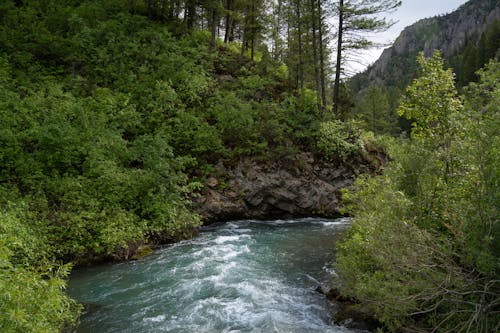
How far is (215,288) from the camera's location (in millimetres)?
8992

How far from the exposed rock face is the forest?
0.61 metres

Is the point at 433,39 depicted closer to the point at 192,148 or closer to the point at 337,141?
the point at 337,141

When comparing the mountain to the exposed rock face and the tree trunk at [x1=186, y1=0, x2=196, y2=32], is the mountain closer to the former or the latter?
the tree trunk at [x1=186, y1=0, x2=196, y2=32]

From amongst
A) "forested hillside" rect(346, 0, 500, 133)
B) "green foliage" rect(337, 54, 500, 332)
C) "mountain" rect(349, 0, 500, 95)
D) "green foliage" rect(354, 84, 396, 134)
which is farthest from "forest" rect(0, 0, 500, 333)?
"mountain" rect(349, 0, 500, 95)

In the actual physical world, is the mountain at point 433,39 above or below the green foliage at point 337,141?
above

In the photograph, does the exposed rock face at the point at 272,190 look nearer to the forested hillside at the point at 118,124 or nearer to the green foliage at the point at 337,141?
the forested hillside at the point at 118,124

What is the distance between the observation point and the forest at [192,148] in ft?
18.1

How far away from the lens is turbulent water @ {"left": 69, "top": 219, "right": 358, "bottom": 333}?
7395 millimetres

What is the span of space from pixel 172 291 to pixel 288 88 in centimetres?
1614

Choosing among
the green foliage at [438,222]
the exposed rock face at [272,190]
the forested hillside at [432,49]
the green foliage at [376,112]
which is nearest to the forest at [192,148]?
the green foliage at [438,222]

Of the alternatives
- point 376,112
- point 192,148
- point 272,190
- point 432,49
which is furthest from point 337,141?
point 432,49

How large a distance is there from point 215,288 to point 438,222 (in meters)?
5.24

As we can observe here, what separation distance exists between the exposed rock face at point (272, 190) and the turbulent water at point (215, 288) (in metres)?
2.24

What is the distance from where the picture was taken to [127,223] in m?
11.4
